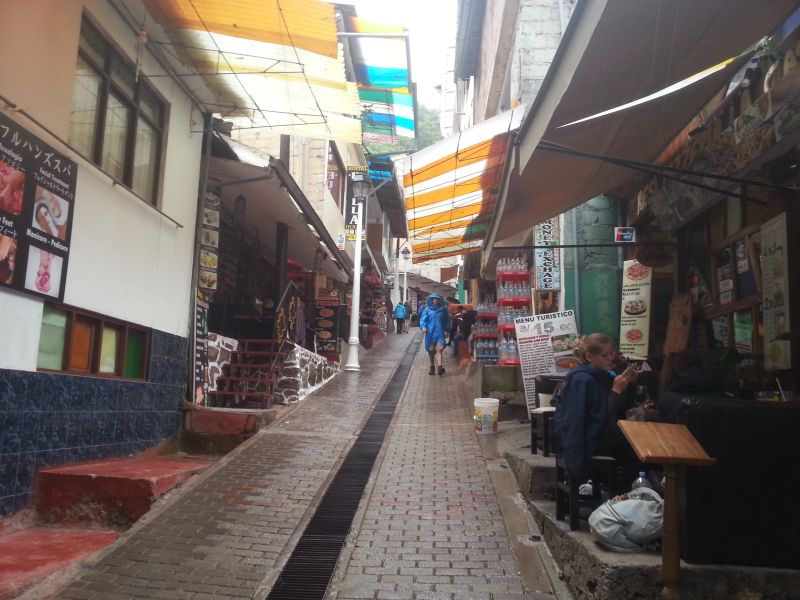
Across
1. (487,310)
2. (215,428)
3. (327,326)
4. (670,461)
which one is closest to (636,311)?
(670,461)

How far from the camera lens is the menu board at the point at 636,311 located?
7.40 m

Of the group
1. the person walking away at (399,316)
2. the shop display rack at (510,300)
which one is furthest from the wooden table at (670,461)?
the person walking away at (399,316)

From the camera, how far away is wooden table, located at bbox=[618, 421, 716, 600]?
306 centimetres

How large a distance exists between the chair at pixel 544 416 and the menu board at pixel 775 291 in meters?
1.77

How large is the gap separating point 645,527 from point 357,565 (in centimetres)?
207

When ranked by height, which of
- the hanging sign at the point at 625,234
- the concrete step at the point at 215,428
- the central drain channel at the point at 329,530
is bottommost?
the central drain channel at the point at 329,530

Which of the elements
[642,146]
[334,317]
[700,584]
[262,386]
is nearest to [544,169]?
[642,146]

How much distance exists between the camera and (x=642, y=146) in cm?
571

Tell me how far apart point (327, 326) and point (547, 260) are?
6.72 metres

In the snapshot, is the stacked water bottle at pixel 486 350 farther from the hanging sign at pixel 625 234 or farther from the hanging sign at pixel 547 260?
the hanging sign at pixel 625 234

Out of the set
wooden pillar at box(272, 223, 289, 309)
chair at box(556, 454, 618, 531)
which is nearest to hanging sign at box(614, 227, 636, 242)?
chair at box(556, 454, 618, 531)

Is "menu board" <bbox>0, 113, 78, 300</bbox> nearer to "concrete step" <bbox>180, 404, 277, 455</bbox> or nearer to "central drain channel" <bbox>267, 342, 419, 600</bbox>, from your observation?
"concrete step" <bbox>180, 404, 277, 455</bbox>

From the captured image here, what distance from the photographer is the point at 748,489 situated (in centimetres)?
335

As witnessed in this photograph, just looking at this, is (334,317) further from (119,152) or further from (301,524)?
(301,524)
